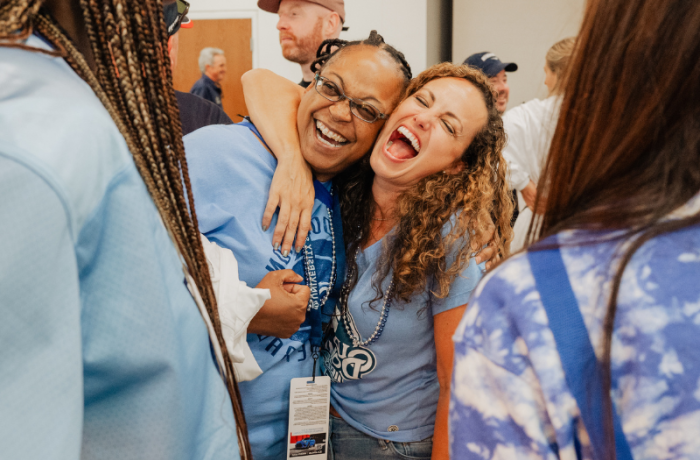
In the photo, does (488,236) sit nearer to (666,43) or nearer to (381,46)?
(381,46)

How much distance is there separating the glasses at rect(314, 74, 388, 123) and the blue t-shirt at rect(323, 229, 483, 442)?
15.0 inches

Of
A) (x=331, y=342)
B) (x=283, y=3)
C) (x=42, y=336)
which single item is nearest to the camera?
(x=42, y=336)

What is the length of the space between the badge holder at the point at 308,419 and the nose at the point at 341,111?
0.71 m

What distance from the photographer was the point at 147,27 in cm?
56

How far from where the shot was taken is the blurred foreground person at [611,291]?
412mm

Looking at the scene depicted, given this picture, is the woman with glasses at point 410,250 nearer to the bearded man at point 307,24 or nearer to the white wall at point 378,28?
the bearded man at point 307,24

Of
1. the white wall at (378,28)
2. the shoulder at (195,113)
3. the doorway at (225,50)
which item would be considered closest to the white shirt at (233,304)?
the shoulder at (195,113)

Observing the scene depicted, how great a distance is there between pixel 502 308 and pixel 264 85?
129 centimetres

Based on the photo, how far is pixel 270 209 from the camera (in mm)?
1233

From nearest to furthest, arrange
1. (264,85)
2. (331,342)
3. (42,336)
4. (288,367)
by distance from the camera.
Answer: (42,336)
(288,367)
(331,342)
(264,85)

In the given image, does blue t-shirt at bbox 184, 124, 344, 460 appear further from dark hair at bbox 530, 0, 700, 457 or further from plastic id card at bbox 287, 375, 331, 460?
dark hair at bbox 530, 0, 700, 457

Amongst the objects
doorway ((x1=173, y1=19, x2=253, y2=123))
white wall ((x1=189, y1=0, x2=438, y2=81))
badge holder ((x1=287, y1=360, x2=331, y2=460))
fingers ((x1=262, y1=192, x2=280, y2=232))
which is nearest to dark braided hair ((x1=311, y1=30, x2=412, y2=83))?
fingers ((x1=262, y1=192, x2=280, y2=232))

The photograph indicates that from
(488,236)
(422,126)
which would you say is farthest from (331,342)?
(422,126)

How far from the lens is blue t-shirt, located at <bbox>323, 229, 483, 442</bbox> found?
1218 millimetres
